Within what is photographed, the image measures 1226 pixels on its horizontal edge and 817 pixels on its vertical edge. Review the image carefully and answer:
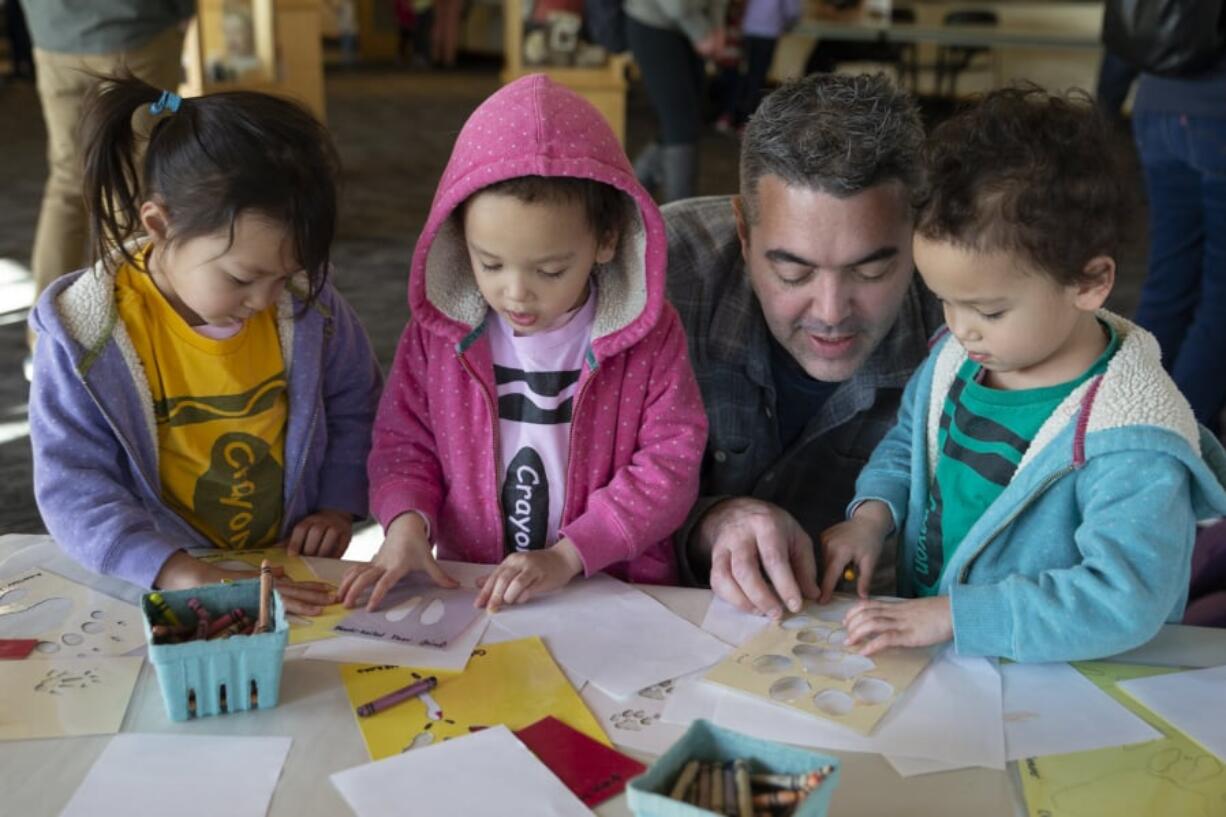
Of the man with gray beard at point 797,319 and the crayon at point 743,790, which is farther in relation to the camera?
the man with gray beard at point 797,319

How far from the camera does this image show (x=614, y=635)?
1.31 metres

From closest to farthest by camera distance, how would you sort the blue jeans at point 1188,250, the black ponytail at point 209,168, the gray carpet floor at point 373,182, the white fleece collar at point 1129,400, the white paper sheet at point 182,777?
the white paper sheet at point 182,777 → the white fleece collar at point 1129,400 → the black ponytail at point 209,168 → the blue jeans at point 1188,250 → the gray carpet floor at point 373,182

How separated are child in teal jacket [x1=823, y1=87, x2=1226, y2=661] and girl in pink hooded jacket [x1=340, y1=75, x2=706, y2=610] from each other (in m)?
0.34

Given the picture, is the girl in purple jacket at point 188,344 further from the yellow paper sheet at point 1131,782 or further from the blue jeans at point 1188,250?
the blue jeans at point 1188,250

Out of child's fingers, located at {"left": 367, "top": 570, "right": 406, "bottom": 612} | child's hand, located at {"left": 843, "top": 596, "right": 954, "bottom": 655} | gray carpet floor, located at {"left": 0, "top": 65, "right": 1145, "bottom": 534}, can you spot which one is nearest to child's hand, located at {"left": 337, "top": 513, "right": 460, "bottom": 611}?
child's fingers, located at {"left": 367, "top": 570, "right": 406, "bottom": 612}

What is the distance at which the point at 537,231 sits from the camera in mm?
1426

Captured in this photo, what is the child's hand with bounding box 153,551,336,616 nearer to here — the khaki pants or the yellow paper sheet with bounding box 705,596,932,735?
the yellow paper sheet with bounding box 705,596,932,735

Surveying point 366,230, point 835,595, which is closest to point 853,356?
point 835,595

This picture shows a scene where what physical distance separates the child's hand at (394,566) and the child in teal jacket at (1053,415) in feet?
1.51

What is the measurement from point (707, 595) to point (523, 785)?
16.0 inches

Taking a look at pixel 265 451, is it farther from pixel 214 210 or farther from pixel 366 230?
pixel 366 230

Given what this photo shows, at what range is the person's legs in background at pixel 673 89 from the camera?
4.72m

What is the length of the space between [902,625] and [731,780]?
393 mm

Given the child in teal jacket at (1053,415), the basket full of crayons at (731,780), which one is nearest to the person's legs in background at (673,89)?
the child in teal jacket at (1053,415)
